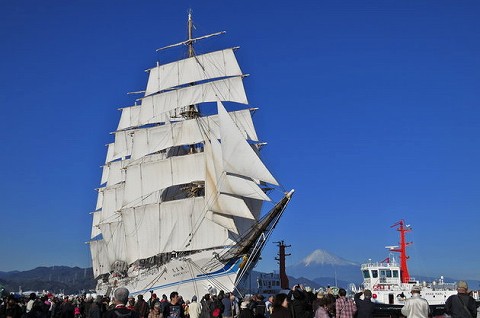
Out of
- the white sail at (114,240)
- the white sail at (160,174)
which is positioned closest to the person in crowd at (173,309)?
the white sail at (160,174)

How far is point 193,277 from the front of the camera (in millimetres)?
46781

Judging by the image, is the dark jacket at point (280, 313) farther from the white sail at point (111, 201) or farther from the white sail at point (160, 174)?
the white sail at point (111, 201)

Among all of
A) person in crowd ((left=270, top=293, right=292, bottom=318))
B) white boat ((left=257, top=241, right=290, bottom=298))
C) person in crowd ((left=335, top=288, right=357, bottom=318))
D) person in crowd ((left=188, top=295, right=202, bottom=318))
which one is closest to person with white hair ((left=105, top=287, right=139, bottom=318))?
person in crowd ((left=270, top=293, right=292, bottom=318))

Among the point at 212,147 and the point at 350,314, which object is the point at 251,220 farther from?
the point at 350,314

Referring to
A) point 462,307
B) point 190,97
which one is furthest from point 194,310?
point 190,97

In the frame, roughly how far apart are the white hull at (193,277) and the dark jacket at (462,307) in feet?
108

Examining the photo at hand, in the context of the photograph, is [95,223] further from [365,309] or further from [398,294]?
[365,309]

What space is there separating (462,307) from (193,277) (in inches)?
1442

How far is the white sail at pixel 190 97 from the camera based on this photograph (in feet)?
225

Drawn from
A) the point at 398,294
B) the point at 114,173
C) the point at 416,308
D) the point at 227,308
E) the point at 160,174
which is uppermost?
the point at 114,173

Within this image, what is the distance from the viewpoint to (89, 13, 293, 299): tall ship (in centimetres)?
4734

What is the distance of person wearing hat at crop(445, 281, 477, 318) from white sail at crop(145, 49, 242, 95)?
193ft

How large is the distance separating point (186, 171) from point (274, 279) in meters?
14.4

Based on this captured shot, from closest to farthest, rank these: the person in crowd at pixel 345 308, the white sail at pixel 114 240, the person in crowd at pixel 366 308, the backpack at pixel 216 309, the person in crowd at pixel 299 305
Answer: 1. the person in crowd at pixel 345 308
2. the person in crowd at pixel 366 308
3. the person in crowd at pixel 299 305
4. the backpack at pixel 216 309
5. the white sail at pixel 114 240
